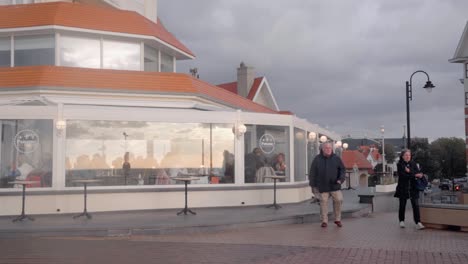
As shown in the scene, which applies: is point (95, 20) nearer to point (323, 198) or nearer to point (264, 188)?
point (264, 188)

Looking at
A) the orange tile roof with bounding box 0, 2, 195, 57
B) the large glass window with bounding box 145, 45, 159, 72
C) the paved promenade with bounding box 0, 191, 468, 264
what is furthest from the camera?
the large glass window with bounding box 145, 45, 159, 72

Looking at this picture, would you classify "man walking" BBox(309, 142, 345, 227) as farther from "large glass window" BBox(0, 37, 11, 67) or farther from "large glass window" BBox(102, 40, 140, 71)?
Result: "large glass window" BBox(0, 37, 11, 67)

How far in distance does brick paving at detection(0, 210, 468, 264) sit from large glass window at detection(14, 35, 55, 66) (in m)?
10.5

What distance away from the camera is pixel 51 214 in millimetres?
14258

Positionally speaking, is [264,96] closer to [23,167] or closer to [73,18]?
[73,18]

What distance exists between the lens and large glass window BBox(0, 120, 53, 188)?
14531 millimetres

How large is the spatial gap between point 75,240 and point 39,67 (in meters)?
9.05

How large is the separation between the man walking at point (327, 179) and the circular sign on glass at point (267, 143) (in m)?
4.10

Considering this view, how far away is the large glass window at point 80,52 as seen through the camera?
20.1 metres

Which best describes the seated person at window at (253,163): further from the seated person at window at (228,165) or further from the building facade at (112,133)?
the seated person at window at (228,165)

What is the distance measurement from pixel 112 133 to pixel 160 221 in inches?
154

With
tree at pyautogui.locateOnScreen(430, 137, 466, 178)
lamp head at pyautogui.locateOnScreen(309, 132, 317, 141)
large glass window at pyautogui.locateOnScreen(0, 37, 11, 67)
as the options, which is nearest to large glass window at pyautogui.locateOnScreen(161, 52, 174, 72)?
large glass window at pyautogui.locateOnScreen(0, 37, 11, 67)

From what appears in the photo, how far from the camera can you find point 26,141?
14586 mm

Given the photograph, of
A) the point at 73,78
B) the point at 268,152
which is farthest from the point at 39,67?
the point at 268,152
